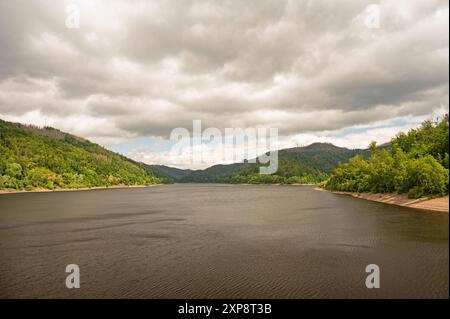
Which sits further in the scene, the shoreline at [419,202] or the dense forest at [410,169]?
the dense forest at [410,169]

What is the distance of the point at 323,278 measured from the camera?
3006 centimetres

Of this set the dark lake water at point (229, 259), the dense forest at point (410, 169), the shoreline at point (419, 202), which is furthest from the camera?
the dense forest at point (410, 169)

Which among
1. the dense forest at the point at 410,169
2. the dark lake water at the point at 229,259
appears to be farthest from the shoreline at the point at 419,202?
the dark lake water at the point at 229,259

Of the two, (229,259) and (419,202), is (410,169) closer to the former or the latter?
(419,202)

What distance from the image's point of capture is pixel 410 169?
317 feet

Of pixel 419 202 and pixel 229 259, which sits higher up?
pixel 419 202

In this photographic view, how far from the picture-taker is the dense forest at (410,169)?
87.7m

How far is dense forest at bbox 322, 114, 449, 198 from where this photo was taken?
288 feet

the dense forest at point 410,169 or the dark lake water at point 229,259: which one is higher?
the dense forest at point 410,169

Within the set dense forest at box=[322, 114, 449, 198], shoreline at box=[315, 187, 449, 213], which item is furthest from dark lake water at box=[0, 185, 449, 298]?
dense forest at box=[322, 114, 449, 198]

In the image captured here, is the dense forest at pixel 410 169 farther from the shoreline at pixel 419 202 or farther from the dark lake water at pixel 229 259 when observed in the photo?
the dark lake water at pixel 229 259

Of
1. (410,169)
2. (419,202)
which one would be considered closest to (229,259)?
(419,202)

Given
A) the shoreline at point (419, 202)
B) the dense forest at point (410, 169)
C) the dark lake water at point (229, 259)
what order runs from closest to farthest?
the dark lake water at point (229, 259) → the shoreline at point (419, 202) → the dense forest at point (410, 169)

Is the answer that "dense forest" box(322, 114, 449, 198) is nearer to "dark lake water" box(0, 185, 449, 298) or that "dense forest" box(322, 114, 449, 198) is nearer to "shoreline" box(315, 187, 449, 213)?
"shoreline" box(315, 187, 449, 213)
